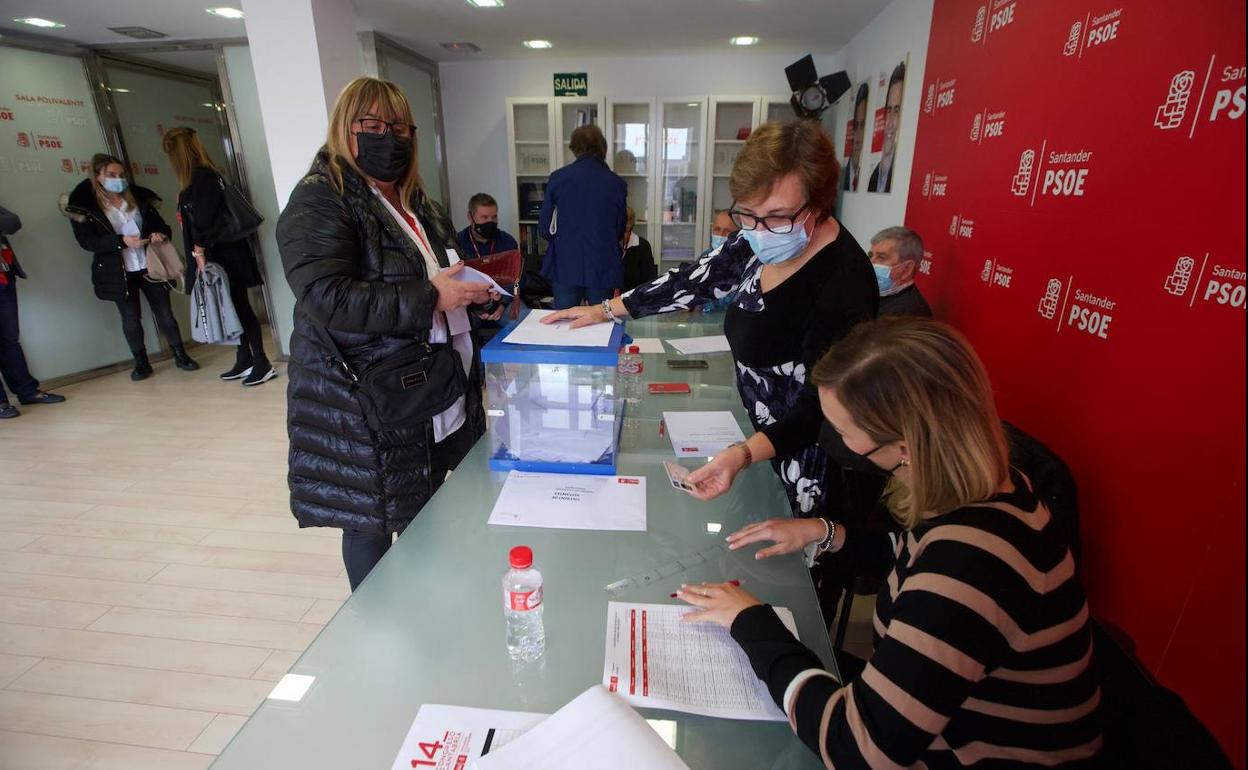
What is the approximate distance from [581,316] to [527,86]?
5.06 m

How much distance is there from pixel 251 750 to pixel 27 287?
542cm

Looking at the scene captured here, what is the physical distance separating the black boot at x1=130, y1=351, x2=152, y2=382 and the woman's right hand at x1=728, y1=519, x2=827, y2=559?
543 cm

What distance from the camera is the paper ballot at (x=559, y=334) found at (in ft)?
4.73

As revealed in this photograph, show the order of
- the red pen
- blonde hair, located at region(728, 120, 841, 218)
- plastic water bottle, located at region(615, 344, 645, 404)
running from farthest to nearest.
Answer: plastic water bottle, located at region(615, 344, 645, 404) < blonde hair, located at region(728, 120, 841, 218) < the red pen

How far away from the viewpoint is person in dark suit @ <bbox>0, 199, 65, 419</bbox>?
151 inches

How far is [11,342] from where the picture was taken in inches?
158

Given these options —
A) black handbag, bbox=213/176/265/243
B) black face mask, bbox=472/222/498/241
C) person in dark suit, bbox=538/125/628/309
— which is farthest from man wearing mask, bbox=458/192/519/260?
black handbag, bbox=213/176/265/243

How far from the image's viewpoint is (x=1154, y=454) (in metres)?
1.20

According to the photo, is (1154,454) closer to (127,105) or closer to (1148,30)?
(1148,30)

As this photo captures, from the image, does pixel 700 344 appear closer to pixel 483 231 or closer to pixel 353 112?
pixel 353 112

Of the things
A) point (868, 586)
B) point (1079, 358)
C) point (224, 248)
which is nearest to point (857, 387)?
point (1079, 358)

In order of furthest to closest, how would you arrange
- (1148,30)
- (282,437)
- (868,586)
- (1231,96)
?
1. (282,437)
2. (868,586)
3. (1148,30)
4. (1231,96)

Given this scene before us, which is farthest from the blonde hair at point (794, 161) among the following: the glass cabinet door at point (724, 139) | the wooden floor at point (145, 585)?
the glass cabinet door at point (724, 139)

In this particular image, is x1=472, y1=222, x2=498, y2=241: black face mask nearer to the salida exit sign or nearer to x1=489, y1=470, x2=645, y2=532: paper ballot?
the salida exit sign
